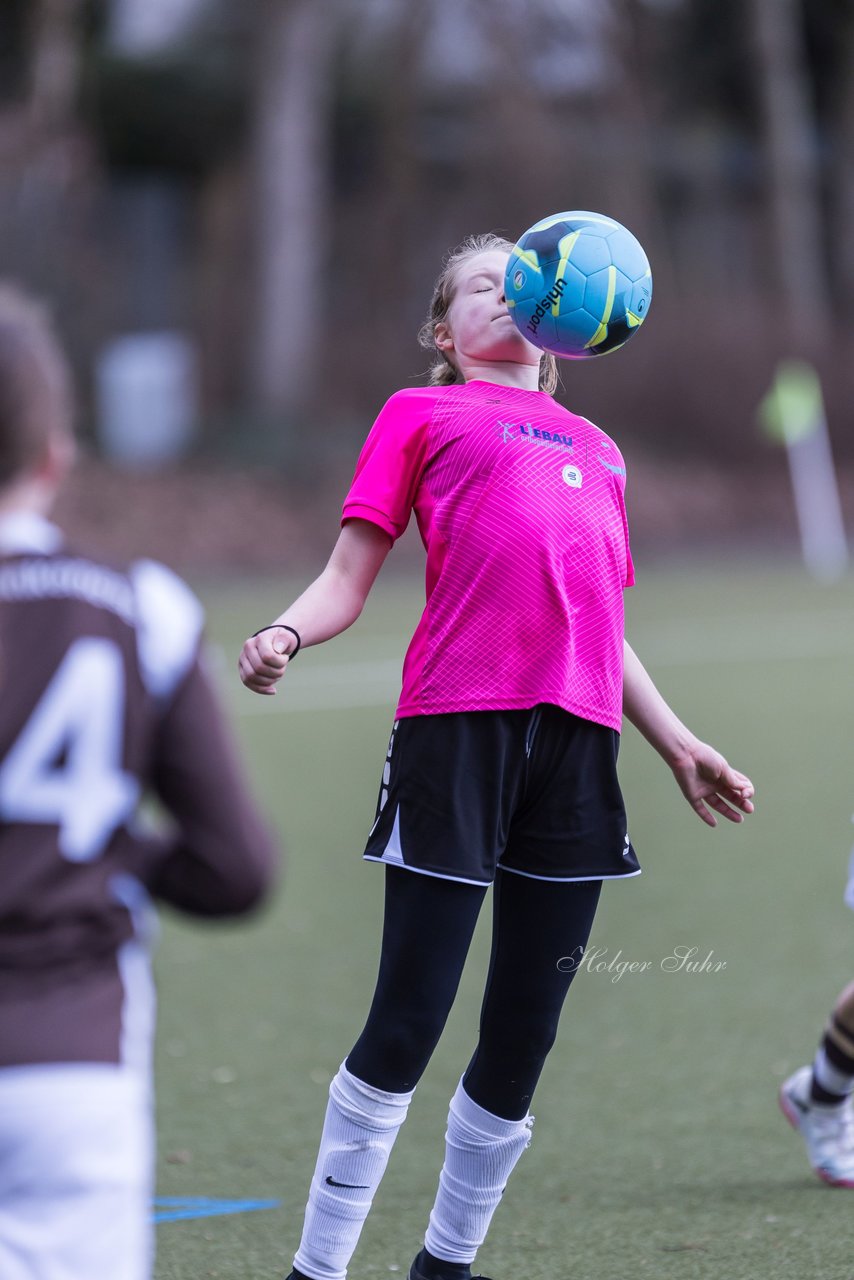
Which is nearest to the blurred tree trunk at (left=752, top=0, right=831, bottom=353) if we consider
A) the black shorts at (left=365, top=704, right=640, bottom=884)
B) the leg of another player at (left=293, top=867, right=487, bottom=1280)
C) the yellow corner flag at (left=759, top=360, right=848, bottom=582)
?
the yellow corner flag at (left=759, top=360, right=848, bottom=582)

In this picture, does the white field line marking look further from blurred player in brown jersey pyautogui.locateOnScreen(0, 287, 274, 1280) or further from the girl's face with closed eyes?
blurred player in brown jersey pyautogui.locateOnScreen(0, 287, 274, 1280)

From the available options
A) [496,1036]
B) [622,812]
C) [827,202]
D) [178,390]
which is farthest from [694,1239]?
[827,202]

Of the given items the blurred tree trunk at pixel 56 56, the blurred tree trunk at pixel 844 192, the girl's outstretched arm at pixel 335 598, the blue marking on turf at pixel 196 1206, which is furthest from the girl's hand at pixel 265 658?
the blurred tree trunk at pixel 844 192

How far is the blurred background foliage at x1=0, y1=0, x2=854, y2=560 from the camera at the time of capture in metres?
25.0

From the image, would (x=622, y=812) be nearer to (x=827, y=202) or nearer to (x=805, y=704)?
(x=805, y=704)

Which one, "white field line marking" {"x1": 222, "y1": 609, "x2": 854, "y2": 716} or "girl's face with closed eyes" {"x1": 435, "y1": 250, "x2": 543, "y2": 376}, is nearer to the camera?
"girl's face with closed eyes" {"x1": 435, "y1": 250, "x2": 543, "y2": 376}

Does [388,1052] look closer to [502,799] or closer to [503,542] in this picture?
[502,799]

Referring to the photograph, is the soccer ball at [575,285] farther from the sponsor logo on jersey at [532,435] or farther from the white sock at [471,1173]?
the white sock at [471,1173]

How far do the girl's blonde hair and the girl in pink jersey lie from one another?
10cm

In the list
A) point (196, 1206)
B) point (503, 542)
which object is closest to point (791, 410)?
point (196, 1206)

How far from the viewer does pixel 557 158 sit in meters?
28.0

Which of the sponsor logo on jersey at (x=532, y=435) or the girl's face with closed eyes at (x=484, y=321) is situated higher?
the girl's face with closed eyes at (x=484, y=321)

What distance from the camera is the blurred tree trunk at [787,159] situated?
1208 inches

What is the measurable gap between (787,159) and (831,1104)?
28993 millimetres
